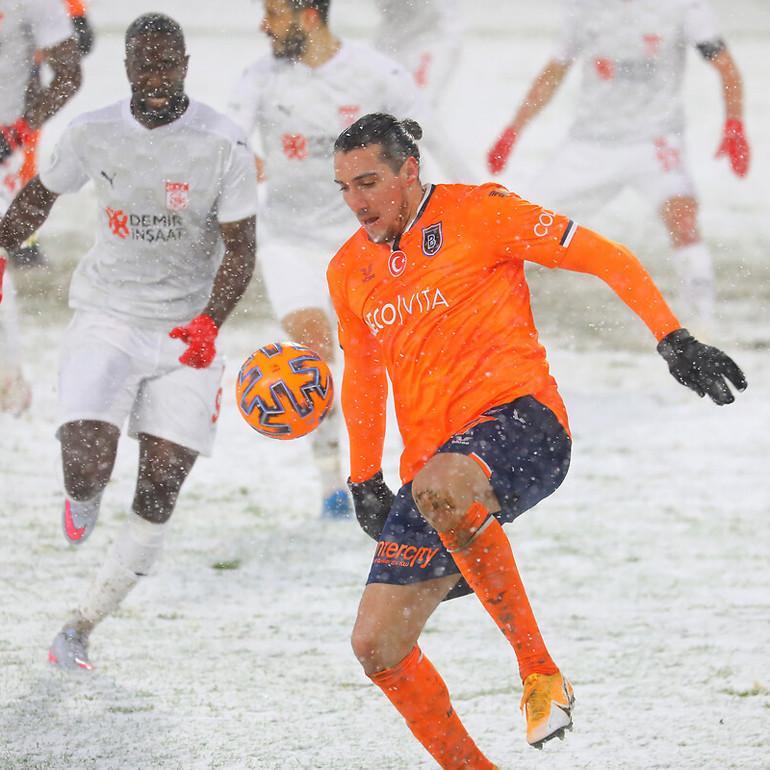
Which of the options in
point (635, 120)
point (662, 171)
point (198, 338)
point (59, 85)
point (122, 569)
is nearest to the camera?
point (198, 338)

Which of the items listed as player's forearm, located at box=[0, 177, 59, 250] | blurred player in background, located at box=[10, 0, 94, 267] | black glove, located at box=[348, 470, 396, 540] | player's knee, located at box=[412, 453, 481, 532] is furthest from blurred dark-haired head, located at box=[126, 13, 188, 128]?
blurred player in background, located at box=[10, 0, 94, 267]

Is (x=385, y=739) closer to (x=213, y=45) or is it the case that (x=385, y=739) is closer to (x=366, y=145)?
(x=366, y=145)

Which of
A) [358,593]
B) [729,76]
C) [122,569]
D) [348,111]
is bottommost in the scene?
[358,593]

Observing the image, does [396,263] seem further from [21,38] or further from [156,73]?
[21,38]

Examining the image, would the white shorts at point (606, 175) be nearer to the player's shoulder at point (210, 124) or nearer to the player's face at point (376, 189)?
the player's shoulder at point (210, 124)

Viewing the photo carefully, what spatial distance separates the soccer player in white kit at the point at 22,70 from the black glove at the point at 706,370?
183 inches

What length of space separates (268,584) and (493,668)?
54.3 inches

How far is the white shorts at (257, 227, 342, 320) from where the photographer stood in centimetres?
758

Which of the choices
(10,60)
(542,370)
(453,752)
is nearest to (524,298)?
(542,370)

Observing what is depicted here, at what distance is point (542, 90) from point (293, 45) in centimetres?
251

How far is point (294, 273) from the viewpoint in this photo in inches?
302

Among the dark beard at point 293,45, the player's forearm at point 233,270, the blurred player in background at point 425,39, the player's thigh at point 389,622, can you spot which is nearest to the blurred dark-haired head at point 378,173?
the player's thigh at point 389,622

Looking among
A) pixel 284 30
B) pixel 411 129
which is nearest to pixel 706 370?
pixel 411 129

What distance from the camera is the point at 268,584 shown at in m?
6.84
